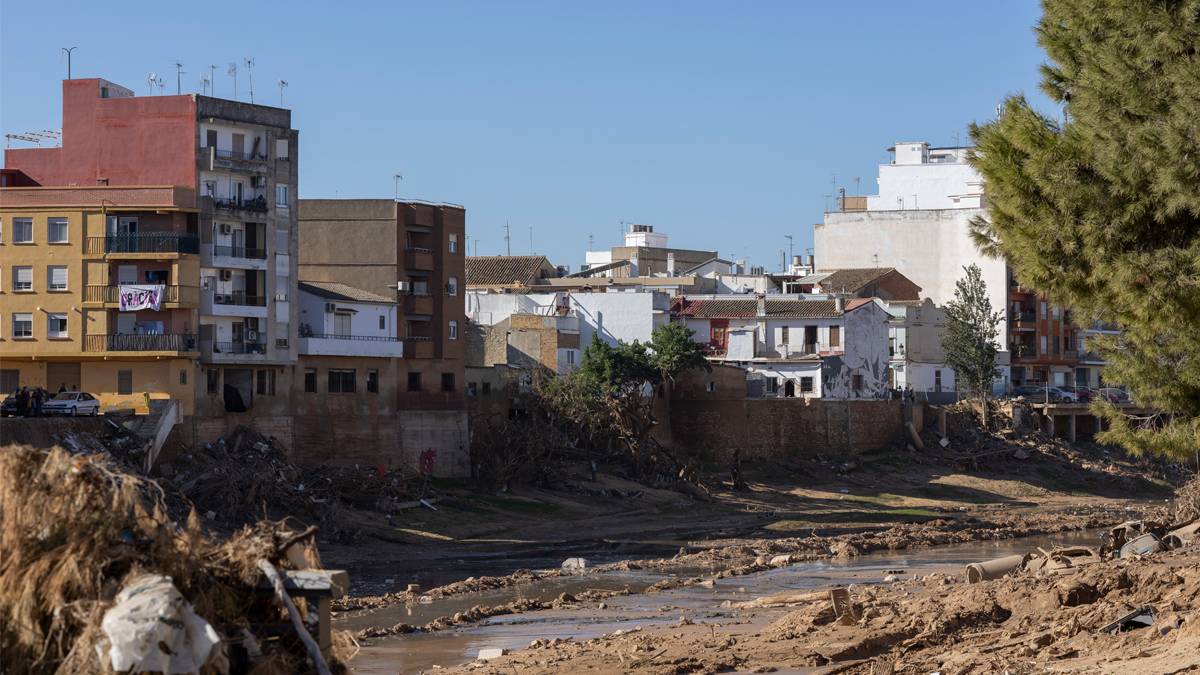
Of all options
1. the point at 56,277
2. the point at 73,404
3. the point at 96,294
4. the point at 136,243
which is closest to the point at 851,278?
the point at 136,243

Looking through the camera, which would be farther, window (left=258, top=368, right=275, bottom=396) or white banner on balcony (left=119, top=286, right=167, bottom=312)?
window (left=258, top=368, right=275, bottom=396)

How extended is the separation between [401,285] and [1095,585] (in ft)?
138

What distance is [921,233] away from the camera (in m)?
91.5

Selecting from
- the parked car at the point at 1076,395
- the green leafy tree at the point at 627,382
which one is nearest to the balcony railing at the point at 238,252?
the green leafy tree at the point at 627,382

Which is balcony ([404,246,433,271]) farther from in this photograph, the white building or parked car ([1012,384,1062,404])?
the white building

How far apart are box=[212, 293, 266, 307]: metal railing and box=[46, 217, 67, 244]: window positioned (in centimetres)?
588

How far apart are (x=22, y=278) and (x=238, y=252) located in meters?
7.93

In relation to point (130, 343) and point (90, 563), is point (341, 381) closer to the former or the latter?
point (130, 343)

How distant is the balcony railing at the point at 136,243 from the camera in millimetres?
47656

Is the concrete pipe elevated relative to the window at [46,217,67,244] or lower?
lower

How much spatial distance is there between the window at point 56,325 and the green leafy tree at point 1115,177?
1539 inches

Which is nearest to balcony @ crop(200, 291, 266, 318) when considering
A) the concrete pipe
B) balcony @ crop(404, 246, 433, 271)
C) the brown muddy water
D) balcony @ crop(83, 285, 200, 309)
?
balcony @ crop(83, 285, 200, 309)

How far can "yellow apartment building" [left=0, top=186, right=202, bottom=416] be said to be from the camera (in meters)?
47.2

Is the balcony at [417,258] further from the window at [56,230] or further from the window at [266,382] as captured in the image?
the window at [56,230]
